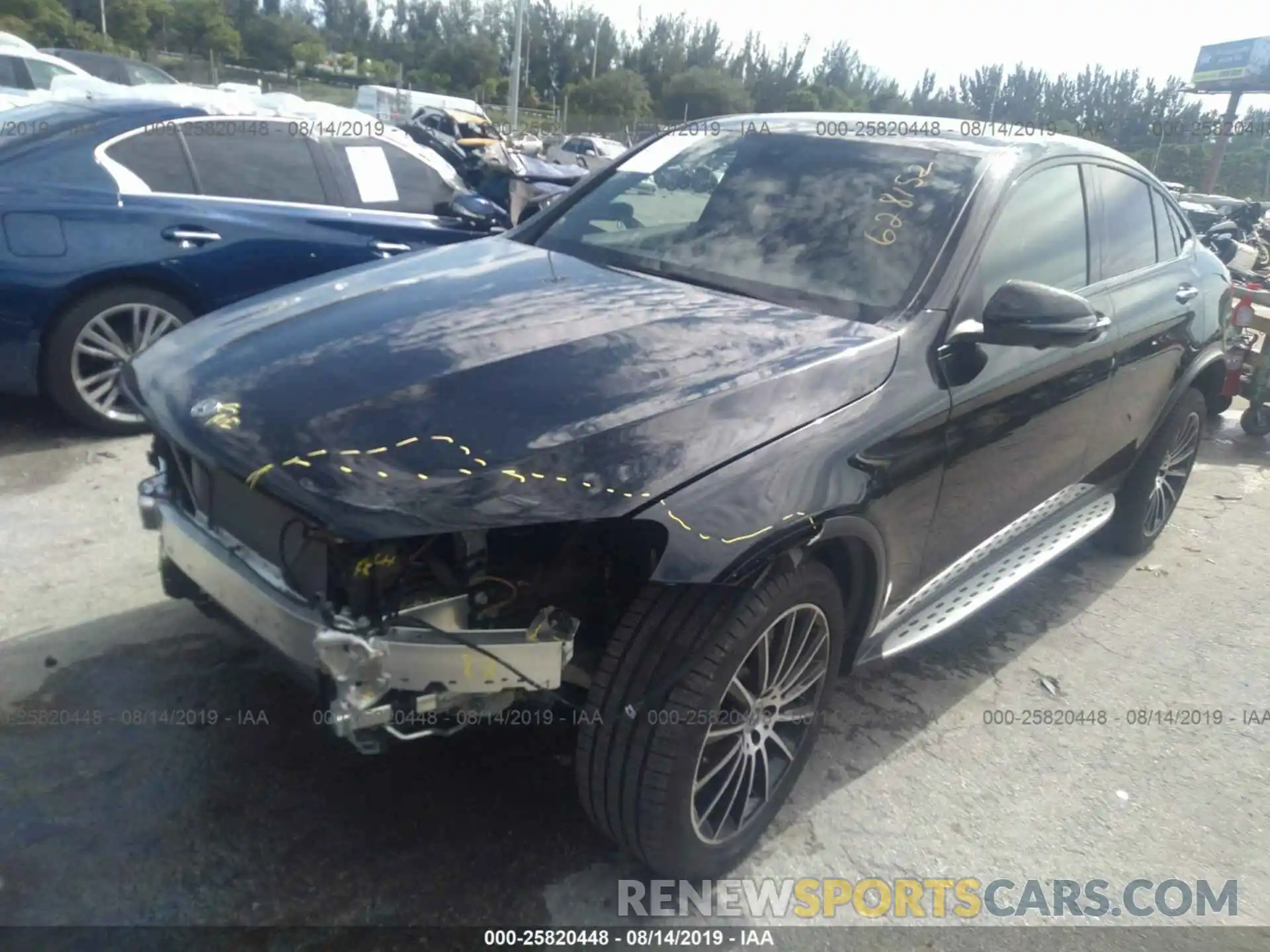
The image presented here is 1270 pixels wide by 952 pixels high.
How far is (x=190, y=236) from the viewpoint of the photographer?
4.94 metres

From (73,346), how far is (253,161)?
4.60 feet

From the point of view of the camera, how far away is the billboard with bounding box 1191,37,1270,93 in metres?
49.6

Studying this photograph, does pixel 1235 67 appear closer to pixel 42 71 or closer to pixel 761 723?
pixel 42 71

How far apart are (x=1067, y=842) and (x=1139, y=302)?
2.14 metres

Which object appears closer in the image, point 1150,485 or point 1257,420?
point 1150,485

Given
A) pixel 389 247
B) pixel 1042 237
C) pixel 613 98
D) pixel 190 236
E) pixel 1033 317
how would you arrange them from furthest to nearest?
1. pixel 613 98
2. pixel 389 247
3. pixel 190 236
4. pixel 1042 237
5. pixel 1033 317

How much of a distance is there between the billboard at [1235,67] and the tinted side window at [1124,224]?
5683 centimetres

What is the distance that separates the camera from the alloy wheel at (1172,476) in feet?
15.3

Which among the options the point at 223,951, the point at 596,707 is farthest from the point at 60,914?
the point at 596,707

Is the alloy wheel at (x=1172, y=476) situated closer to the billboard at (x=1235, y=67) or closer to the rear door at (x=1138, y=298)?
the rear door at (x=1138, y=298)

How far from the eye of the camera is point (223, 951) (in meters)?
2.18

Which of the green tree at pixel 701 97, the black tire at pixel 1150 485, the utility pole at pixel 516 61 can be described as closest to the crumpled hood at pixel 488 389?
the black tire at pixel 1150 485

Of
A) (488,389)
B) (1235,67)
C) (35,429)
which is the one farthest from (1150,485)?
(1235,67)

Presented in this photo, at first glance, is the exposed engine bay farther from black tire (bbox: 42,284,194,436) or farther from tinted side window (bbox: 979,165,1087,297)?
black tire (bbox: 42,284,194,436)
